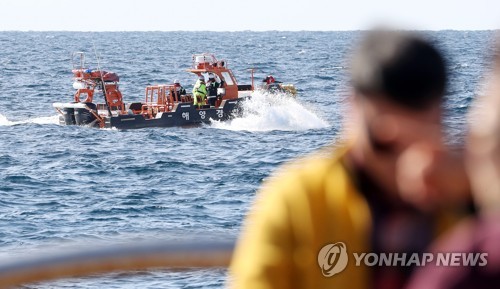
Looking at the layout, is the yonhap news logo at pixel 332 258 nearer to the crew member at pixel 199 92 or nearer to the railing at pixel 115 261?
the railing at pixel 115 261

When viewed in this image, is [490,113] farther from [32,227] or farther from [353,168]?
[32,227]

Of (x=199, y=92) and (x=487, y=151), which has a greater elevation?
(x=487, y=151)

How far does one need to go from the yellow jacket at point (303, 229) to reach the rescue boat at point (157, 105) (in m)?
27.1

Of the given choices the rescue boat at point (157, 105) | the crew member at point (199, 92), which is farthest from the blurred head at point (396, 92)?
the rescue boat at point (157, 105)

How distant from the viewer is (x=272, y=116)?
31.6 meters

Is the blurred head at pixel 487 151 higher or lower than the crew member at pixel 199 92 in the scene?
higher

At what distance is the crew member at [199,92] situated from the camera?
28.3m

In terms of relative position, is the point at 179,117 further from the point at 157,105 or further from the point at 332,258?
the point at 332,258

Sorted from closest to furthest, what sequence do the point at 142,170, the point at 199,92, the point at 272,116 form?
the point at 142,170, the point at 199,92, the point at 272,116

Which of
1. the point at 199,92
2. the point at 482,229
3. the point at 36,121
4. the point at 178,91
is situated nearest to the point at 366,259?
the point at 482,229

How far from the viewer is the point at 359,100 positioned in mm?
1658

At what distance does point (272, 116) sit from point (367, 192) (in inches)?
1178
